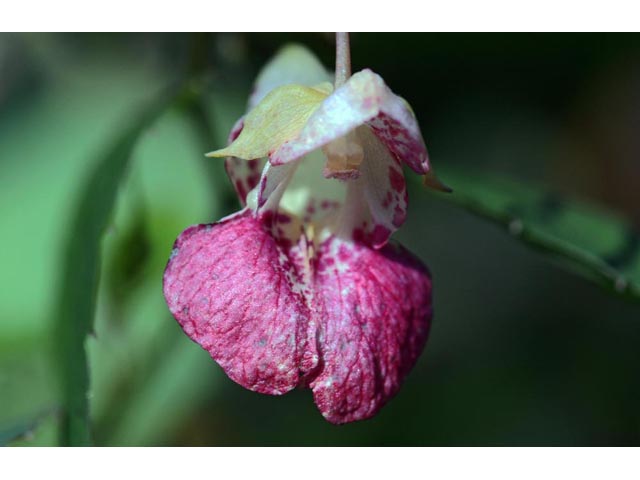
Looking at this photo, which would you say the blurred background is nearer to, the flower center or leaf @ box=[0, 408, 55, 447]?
leaf @ box=[0, 408, 55, 447]

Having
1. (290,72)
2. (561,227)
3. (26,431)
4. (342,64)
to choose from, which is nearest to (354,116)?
(342,64)

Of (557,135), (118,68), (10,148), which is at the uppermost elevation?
(118,68)

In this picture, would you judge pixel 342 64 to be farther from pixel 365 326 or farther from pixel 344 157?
pixel 365 326

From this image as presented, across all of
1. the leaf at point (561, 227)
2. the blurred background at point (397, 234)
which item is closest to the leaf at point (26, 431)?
the blurred background at point (397, 234)

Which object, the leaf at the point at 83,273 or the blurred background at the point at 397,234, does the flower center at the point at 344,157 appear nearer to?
the leaf at the point at 83,273

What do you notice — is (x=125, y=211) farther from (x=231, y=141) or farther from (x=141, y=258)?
(x=231, y=141)

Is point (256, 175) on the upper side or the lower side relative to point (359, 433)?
upper

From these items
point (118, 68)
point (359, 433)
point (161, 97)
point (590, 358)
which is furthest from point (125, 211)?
point (590, 358)

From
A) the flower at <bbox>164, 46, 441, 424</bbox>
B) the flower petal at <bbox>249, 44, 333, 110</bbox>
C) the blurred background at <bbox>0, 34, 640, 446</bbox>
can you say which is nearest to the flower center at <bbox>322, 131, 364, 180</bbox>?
the flower at <bbox>164, 46, 441, 424</bbox>
